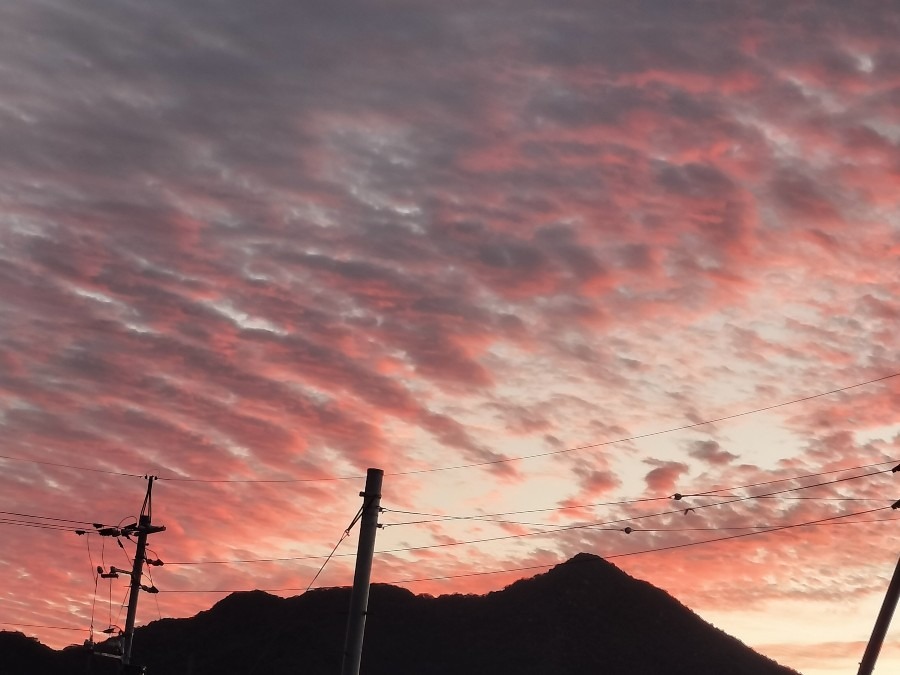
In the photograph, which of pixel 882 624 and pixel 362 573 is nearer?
pixel 882 624

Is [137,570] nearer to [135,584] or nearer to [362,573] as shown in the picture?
[135,584]

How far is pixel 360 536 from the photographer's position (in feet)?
124

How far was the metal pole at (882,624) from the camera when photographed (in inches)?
1181

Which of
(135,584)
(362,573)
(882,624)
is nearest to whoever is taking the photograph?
(882,624)

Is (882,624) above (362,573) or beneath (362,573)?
beneath

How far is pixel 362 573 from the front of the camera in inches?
1464

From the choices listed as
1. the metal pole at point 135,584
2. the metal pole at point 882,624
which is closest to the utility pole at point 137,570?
the metal pole at point 135,584

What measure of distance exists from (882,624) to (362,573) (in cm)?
1629

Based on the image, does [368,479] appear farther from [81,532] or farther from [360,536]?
[81,532]

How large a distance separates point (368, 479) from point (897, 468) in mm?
17433

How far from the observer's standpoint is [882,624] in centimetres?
3005

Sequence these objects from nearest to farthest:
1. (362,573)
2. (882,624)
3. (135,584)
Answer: (882,624) → (362,573) → (135,584)

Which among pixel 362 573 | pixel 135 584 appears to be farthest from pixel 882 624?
pixel 135 584

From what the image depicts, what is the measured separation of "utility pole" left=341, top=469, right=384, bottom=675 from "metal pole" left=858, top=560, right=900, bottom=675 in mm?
14985
